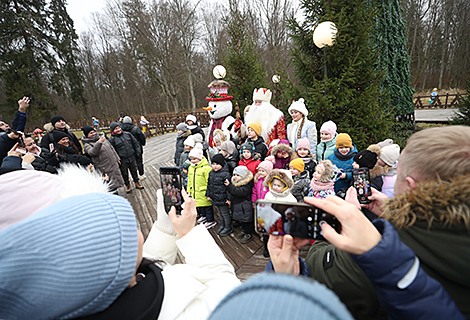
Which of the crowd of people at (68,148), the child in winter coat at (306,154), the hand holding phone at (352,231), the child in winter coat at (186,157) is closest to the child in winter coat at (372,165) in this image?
the child in winter coat at (306,154)

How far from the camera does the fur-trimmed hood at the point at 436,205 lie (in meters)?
0.69

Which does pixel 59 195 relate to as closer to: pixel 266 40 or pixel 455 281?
pixel 455 281

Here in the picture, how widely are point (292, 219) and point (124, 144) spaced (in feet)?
18.3

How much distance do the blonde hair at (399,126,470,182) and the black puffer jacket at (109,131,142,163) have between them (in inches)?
233

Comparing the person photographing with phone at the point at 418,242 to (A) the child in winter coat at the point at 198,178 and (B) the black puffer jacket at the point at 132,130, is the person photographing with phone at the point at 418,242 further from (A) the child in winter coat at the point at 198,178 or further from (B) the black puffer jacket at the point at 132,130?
(B) the black puffer jacket at the point at 132,130

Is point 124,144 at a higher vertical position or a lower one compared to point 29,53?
lower

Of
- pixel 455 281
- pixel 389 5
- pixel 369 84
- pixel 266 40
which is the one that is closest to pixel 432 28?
pixel 266 40

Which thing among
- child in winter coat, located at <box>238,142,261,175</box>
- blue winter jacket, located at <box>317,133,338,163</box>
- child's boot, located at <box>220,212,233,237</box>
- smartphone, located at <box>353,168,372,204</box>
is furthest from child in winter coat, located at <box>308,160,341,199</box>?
child's boot, located at <box>220,212,233,237</box>

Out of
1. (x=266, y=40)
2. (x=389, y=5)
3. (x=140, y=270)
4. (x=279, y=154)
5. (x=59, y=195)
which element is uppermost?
(x=266, y=40)

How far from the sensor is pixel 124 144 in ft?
18.2

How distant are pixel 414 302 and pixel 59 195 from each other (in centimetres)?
150

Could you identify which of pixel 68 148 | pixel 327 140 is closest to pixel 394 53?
pixel 327 140

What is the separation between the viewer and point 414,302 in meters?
0.66

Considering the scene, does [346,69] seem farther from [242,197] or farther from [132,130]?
[132,130]
